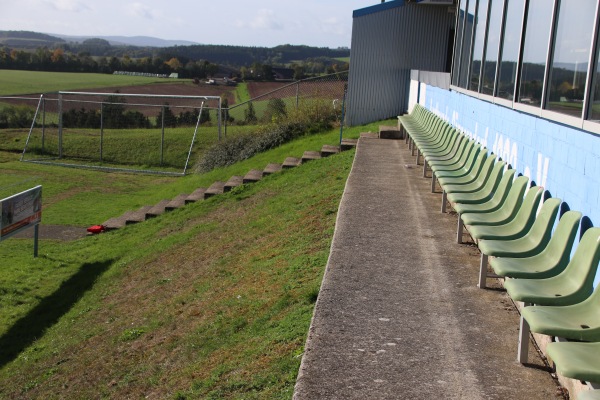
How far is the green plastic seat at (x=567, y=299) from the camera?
3779 mm

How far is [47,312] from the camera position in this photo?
10859 millimetres

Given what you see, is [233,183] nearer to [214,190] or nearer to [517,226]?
[214,190]

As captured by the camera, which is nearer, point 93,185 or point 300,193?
point 300,193

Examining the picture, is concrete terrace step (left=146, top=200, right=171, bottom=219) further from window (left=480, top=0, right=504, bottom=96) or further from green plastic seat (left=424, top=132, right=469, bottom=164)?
window (left=480, top=0, right=504, bottom=96)

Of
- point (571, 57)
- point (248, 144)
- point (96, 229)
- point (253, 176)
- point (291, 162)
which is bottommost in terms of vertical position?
point (96, 229)

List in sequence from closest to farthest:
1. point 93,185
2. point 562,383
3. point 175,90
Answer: point 562,383, point 93,185, point 175,90

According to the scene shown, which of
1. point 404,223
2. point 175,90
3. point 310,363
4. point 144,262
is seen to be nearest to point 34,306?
point 144,262

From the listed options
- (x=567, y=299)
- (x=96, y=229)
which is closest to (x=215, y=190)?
(x=96, y=229)

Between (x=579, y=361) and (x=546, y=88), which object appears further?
(x=546, y=88)

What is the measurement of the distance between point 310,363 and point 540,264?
1.52 m

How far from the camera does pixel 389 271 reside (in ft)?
20.9

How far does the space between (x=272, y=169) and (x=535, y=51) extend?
10780 mm

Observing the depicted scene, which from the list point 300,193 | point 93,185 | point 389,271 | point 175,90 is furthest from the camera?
point 175,90

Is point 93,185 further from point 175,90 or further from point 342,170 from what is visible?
point 175,90
